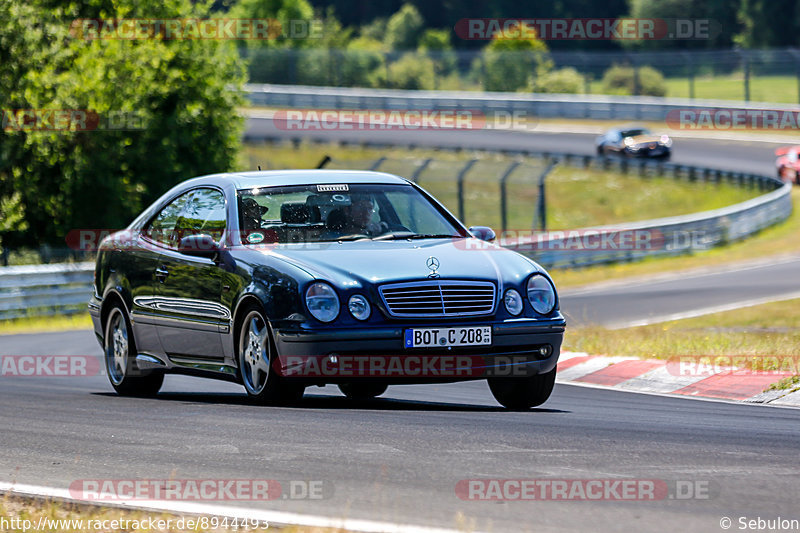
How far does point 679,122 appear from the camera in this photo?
5359cm

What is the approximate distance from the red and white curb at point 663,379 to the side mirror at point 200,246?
3495 mm

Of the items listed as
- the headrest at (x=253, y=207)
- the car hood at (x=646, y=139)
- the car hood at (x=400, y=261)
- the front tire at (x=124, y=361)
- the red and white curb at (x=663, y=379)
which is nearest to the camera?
the car hood at (x=400, y=261)

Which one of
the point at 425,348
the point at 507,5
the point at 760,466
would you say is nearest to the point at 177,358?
the point at 425,348

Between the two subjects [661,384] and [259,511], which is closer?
[259,511]

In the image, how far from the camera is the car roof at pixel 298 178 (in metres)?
9.12

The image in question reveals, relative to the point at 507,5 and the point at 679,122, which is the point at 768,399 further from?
the point at 507,5

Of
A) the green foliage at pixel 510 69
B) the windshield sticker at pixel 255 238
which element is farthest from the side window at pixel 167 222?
the green foliage at pixel 510 69

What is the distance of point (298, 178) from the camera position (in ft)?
30.1

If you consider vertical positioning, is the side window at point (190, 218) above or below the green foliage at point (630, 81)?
above

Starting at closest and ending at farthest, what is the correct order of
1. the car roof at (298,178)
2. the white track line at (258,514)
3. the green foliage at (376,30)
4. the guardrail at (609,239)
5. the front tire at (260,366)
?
the white track line at (258,514), the front tire at (260,366), the car roof at (298,178), the guardrail at (609,239), the green foliage at (376,30)

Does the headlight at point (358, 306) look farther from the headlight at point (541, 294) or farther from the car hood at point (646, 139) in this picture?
the car hood at point (646, 139)

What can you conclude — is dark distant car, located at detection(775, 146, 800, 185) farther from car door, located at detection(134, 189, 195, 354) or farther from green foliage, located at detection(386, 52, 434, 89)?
car door, located at detection(134, 189, 195, 354)

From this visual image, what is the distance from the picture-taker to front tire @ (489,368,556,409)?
8.61 m

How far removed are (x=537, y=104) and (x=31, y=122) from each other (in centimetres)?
3166
